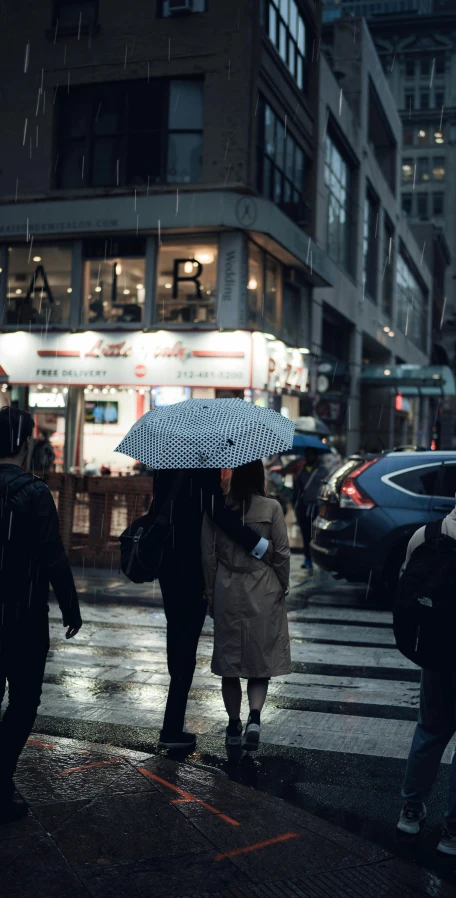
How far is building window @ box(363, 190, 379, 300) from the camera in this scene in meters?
39.3

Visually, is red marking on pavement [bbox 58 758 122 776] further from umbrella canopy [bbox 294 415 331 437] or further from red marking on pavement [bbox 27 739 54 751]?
umbrella canopy [bbox 294 415 331 437]

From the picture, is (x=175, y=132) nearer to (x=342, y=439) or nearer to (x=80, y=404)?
(x=80, y=404)

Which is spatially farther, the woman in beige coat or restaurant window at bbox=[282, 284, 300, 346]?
restaurant window at bbox=[282, 284, 300, 346]

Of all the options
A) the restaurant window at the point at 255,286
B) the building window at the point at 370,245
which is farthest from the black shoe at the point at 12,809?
the building window at the point at 370,245

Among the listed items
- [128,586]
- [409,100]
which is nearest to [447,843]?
[128,586]

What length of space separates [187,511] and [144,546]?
394 millimetres

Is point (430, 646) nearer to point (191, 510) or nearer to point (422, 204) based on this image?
point (191, 510)

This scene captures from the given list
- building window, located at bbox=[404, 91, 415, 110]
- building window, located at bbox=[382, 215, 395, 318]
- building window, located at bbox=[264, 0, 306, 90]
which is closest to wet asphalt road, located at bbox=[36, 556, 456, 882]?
building window, located at bbox=[264, 0, 306, 90]

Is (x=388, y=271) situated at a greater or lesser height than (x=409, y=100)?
lesser

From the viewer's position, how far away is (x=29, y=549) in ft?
14.0

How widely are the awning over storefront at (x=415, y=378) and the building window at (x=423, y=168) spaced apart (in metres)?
84.9

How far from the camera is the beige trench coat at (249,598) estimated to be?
204 inches

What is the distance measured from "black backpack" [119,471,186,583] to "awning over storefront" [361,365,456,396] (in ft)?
100

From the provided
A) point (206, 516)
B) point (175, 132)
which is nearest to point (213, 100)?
point (175, 132)
